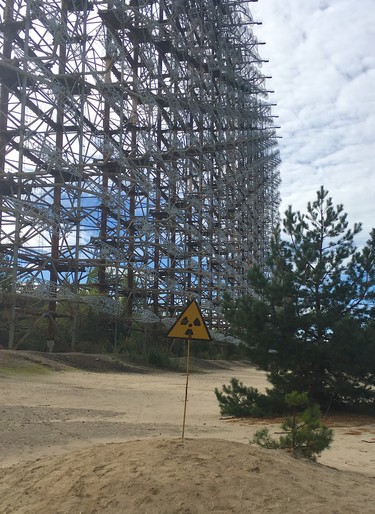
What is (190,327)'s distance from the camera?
8227 mm

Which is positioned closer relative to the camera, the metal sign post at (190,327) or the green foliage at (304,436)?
the green foliage at (304,436)

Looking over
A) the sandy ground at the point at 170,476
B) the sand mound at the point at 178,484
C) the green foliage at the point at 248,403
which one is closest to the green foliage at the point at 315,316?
the green foliage at the point at 248,403

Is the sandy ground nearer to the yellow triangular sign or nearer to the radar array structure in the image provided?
the yellow triangular sign

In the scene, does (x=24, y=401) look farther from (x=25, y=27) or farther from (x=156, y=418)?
(x=25, y=27)

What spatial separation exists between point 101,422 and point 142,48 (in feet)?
109

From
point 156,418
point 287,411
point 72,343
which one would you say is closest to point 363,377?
point 287,411

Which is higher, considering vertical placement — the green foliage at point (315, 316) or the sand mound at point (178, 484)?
the green foliage at point (315, 316)

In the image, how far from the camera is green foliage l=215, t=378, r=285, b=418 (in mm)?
13625

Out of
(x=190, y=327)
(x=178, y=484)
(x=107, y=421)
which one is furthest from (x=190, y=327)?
(x=107, y=421)

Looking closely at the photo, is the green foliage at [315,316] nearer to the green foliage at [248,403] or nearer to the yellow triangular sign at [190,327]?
the green foliage at [248,403]

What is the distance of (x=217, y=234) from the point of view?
176 feet

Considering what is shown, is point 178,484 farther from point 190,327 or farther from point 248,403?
point 248,403

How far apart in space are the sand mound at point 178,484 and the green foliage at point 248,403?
7.26 metres

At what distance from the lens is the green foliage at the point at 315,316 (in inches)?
547
